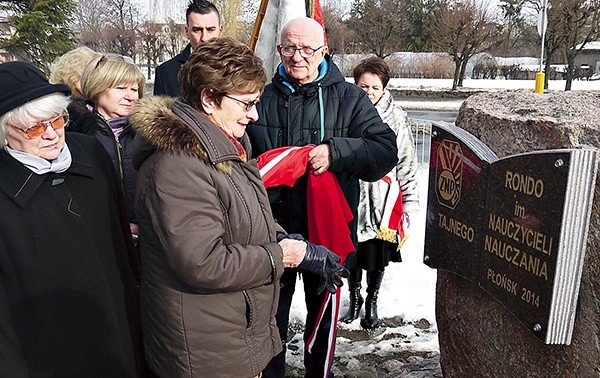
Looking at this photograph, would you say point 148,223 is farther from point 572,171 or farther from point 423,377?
point 423,377

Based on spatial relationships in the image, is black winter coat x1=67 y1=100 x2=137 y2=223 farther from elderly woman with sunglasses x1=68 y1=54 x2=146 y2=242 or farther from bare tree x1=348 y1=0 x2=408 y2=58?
bare tree x1=348 y1=0 x2=408 y2=58

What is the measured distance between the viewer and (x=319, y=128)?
8.35ft

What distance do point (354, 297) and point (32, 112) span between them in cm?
272

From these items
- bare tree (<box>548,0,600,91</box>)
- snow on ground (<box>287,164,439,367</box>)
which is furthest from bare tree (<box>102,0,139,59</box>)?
snow on ground (<box>287,164,439,367</box>)

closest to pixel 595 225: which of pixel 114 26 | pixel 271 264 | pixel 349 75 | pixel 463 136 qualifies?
pixel 463 136

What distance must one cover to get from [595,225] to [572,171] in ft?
0.67

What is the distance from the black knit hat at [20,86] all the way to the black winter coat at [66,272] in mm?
188

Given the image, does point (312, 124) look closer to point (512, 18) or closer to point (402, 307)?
point (402, 307)

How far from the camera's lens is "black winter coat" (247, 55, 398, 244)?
8.30ft

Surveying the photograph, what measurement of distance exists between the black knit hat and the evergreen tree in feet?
65.1

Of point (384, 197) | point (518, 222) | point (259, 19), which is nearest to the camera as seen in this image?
point (518, 222)

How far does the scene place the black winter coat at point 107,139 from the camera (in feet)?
7.70

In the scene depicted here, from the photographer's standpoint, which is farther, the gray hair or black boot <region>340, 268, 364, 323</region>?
black boot <region>340, 268, 364, 323</region>

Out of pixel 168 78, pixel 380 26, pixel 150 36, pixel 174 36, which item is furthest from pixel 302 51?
pixel 150 36
